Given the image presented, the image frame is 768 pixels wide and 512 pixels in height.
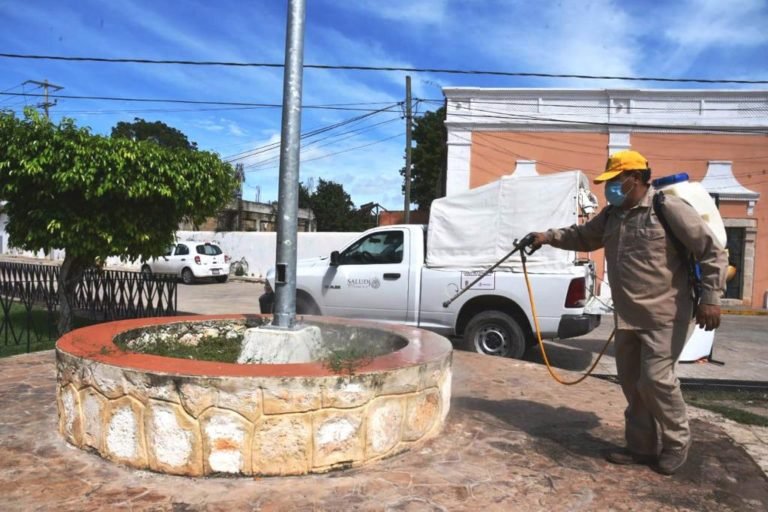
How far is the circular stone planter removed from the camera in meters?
3.07

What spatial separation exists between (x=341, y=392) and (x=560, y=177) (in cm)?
497

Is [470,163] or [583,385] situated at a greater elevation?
[470,163]

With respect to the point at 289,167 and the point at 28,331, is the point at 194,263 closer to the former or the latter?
the point at 28,331

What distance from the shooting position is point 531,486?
3.14 metres

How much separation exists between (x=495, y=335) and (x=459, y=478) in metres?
4.15


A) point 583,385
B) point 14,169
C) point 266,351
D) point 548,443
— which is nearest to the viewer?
point 548,443

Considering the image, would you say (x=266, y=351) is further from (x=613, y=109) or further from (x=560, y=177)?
(x=613, y=109)

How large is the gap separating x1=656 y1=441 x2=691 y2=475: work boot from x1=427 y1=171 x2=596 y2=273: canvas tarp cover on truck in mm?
3785

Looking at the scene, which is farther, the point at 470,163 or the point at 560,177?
the point at 470,163

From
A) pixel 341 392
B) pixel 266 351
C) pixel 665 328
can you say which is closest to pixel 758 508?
pixel 665 328

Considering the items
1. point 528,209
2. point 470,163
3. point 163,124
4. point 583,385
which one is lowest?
point 583,385

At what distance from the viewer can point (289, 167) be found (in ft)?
14.0

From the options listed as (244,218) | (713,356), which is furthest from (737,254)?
(244,218)

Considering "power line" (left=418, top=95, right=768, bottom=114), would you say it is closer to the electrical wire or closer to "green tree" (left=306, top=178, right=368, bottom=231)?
the electrical wire
